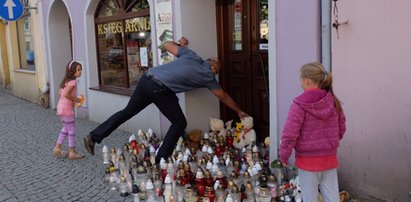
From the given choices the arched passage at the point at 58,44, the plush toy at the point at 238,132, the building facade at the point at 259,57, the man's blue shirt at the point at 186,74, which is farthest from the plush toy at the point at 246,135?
the arched passage at the point at 58,44

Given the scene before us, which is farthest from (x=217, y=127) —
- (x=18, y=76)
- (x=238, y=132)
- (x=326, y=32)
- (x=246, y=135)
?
(x=18, y=76)

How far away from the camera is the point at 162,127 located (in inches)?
264

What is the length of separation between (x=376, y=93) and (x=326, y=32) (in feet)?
2.32

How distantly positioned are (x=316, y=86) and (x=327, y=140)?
385mm

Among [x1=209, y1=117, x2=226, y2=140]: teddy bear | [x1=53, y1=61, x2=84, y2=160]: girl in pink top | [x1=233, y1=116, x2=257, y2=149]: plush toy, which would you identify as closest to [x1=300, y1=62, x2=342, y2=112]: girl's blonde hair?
[x1=233, y1=116, x2=257, y2=149]: plush toy

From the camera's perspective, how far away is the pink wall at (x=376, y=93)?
11.9 ft

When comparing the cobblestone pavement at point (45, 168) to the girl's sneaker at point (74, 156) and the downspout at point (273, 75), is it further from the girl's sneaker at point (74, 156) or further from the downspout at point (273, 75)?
the downspout at point (273, 75)

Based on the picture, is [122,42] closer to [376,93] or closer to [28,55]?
[376,93]

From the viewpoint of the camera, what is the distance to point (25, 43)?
43.6ft

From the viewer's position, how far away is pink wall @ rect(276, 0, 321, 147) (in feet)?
13.9

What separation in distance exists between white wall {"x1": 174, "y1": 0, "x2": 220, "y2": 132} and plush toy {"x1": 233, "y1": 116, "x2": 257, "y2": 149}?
0.77 m

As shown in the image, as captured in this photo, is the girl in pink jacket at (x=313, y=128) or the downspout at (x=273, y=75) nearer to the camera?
the girl in pink jacket at (x=313, y=128)

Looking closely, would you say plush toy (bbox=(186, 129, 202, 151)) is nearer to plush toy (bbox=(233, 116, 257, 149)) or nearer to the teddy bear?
the teddy bear

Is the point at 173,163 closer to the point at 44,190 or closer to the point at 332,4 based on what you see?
the point at 44,190
